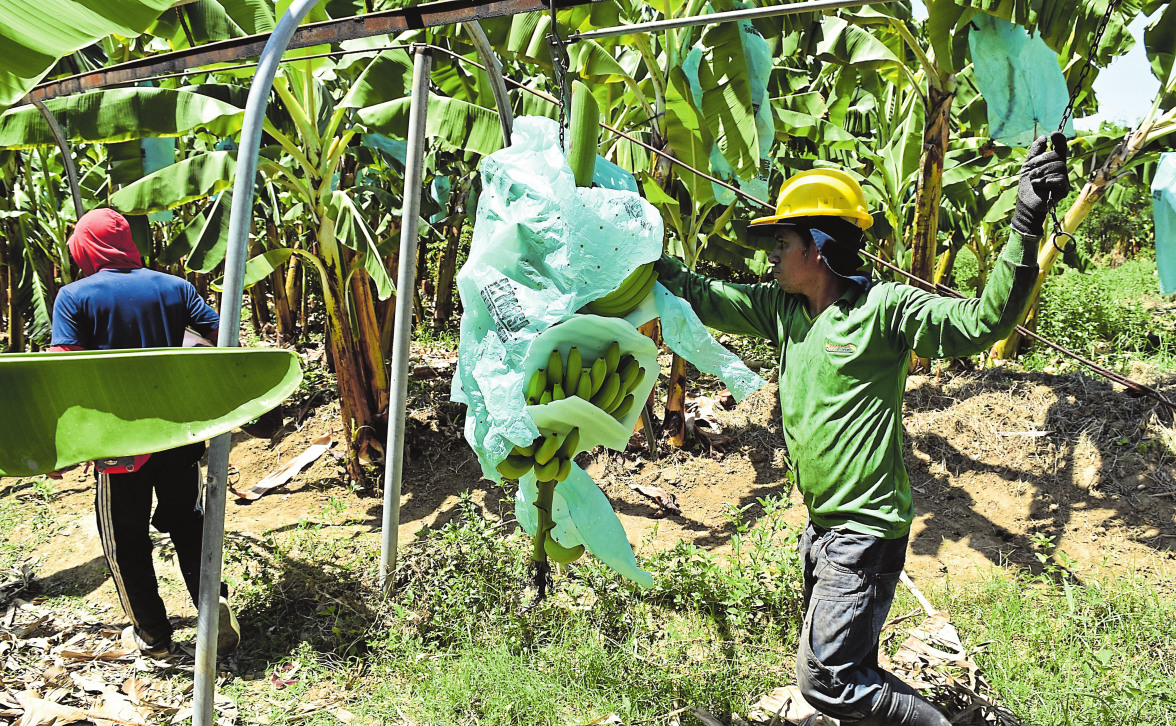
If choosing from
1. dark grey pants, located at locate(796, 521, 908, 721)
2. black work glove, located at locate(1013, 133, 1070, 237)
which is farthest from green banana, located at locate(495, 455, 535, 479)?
black work glove, located at locate(1013, 133, 1070, 237)

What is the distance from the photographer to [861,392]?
1918 mm

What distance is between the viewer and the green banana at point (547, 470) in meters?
1.84

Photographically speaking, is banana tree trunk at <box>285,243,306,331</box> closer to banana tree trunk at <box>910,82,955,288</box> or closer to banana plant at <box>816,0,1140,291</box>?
banana plant at <box>816,0,1140,291</box>

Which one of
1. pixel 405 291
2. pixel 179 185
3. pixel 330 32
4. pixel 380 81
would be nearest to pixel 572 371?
pixel 330 32

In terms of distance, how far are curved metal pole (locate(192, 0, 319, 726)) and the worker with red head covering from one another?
2.74 feet

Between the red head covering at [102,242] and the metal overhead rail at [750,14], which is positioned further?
the red head covering at [102,242]

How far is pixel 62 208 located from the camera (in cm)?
715

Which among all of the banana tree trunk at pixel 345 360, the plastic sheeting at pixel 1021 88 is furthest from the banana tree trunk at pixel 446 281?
the plastic sheeting at pixel 1021 88

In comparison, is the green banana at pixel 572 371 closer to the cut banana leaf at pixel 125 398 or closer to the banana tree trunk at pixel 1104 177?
the cut banana leaf at pixel 125 398

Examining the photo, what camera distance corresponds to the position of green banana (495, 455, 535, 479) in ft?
5.93

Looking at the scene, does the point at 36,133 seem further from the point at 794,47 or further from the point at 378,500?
the point at 794,47

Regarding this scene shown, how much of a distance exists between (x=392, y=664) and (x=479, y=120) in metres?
2.46

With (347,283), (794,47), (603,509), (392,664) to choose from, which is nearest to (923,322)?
(603,509)

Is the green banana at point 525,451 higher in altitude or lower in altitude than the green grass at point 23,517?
higher
